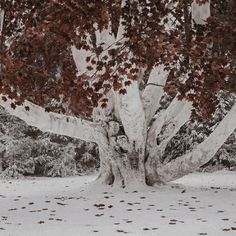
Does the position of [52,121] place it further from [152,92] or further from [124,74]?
[124,74]

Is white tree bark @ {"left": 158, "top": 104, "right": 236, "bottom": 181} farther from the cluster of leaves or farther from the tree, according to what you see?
the cluster of leaves

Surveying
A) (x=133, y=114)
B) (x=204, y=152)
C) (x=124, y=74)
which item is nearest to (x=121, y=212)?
(x=124, y=74)

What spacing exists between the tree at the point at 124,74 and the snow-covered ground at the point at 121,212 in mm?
1002

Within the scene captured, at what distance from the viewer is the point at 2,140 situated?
64.1ft

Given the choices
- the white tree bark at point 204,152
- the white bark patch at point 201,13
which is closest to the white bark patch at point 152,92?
the white tree bark at point 204,152

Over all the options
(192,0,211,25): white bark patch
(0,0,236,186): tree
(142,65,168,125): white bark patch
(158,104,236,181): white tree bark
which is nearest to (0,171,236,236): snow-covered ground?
(158,104,236,181): white tree bark

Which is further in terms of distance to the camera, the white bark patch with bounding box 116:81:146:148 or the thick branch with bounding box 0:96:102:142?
the thick branch with bounding box 0:96:102:142

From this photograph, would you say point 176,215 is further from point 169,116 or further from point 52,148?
point 52,148

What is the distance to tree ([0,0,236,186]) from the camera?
279 inches

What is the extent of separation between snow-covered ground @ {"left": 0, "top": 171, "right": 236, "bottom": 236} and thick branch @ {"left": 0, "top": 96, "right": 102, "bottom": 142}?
139 cm

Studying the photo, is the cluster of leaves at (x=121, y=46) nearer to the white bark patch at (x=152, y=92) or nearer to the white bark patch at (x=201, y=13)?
the white bark patch at (x=201, y=13)

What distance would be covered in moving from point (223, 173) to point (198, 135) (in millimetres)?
1926

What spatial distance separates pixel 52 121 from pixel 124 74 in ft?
11.8

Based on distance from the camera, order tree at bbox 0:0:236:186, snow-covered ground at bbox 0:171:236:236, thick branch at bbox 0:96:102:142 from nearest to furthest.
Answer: snow-covered ground at bbox 0:171:236:236 < tree at bbox 0:0:236:186 < thick branch at bbox 0:96:102:142
